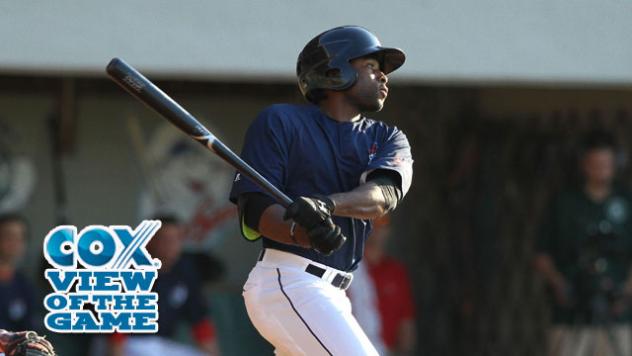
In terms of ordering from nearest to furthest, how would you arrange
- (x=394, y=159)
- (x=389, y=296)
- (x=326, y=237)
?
1. (x=326, y=237)
2. (x=394, y=159)
3. (x=389, y=296)

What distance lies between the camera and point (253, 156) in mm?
4020

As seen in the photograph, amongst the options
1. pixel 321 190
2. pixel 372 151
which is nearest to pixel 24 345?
pixel 321 190

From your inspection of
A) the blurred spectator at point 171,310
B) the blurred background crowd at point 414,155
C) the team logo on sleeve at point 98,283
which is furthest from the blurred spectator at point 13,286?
the team logo on sleeve at point 98,283

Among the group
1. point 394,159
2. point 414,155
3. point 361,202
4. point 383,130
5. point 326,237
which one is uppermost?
point 414,155

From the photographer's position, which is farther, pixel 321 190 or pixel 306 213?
pixel 321 190

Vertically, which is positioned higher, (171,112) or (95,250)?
(171,112)

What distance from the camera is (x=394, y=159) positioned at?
414cm

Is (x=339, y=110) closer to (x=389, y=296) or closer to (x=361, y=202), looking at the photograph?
(x=361, y=202)

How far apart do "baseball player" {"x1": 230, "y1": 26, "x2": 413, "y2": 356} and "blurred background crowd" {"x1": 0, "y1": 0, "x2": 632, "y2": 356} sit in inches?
87.5

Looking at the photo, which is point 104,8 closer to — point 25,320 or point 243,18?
point 243,18

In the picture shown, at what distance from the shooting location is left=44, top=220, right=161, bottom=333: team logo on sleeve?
4.20 metres

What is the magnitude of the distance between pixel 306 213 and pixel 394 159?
56 cm

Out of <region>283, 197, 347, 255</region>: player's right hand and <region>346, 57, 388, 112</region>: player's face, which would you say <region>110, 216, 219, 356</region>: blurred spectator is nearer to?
<region>346, 57, 388, 112</region>: player's face

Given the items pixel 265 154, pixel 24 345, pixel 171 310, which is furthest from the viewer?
pixel 171 310
